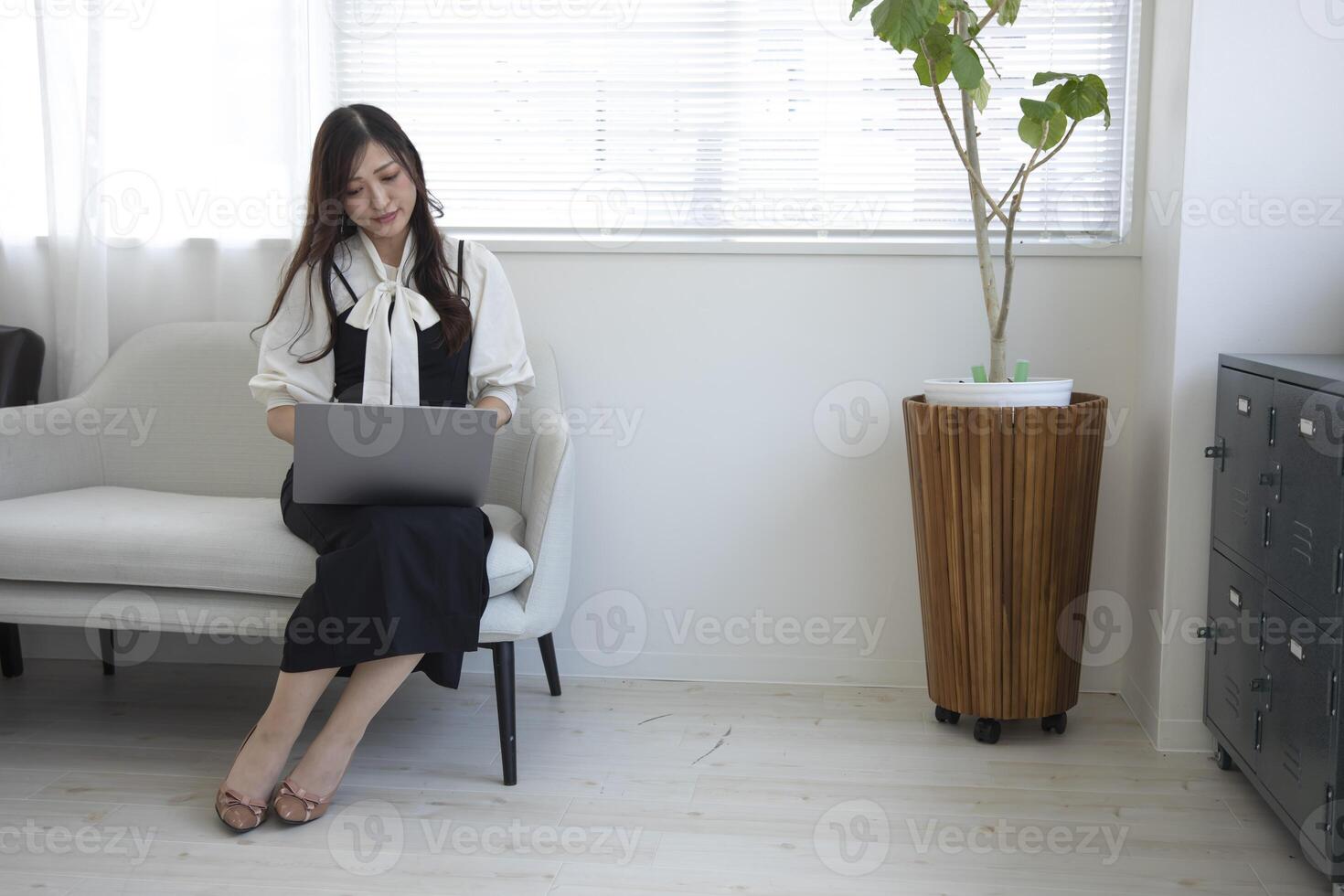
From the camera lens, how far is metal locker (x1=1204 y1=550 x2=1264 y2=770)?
1.89m

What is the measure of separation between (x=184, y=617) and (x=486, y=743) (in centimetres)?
60

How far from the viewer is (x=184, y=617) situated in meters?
2.06

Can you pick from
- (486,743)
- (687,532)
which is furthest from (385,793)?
(687,532)

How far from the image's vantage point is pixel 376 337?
6.91 ft

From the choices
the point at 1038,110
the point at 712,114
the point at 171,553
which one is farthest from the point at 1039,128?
the point at 171,553

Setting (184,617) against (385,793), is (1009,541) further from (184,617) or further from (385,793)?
(184,617)

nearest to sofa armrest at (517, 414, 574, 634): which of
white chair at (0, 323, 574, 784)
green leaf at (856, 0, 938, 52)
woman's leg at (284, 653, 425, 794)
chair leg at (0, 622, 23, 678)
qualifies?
white chair at (0, 323, 574, 784)

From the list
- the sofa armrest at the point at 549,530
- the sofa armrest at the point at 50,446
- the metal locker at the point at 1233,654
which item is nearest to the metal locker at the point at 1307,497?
the metal locker at the point at 1233,654

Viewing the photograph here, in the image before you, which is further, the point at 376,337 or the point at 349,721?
the point at 376,337

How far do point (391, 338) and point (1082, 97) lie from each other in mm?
1287

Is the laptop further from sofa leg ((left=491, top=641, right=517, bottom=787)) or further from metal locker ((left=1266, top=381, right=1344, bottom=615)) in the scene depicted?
metal locker ((left=1266, top=381, right=1344, bottom=615))

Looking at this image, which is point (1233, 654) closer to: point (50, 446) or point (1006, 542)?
point (1006, 542)

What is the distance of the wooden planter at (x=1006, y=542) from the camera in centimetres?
208

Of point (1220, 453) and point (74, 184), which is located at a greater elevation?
point (74, 184)
